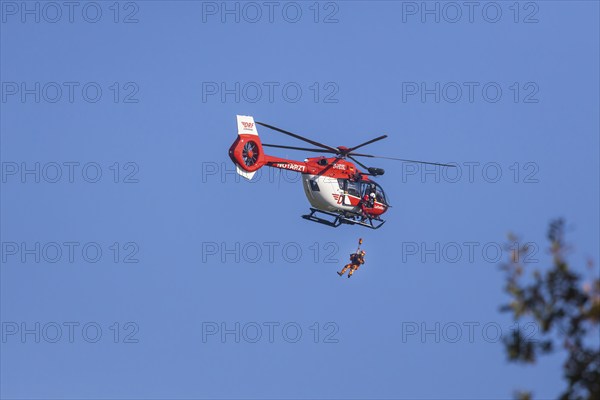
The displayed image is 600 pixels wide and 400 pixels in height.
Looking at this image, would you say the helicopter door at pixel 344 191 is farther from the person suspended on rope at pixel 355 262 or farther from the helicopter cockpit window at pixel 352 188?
the person suspended on rope at pixel 355 262

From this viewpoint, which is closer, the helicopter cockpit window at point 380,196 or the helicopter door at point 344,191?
the helicopter door at point 344,191

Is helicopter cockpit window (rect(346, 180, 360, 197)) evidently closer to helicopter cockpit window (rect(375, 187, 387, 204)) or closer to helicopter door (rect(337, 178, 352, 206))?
helicopter door (rect(337, 178, 352, 206))

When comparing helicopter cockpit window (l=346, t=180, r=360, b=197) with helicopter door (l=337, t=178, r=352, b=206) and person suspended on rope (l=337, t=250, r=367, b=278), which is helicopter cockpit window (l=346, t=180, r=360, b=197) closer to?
helicopter door (l=337, t=178, r=352, b=206)

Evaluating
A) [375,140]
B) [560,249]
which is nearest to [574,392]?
[560,249]

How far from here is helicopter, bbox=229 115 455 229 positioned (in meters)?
46.6

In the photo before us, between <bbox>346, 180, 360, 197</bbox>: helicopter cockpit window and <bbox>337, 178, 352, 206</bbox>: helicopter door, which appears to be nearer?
<bbox>337, 178, 352, 206</bbox>: helicopter door

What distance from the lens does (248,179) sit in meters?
46.2

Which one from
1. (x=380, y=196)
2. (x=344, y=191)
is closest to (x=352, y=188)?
(x=344, y=191)

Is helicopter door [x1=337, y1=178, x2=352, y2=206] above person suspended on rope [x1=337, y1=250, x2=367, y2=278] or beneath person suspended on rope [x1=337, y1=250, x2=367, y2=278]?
above

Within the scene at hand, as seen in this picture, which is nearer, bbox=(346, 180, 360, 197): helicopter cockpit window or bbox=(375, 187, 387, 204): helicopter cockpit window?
bbox=(346, 180, 360, 197): helicopter cockpit window

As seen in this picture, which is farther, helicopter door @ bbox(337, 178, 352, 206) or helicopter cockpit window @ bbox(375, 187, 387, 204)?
helicopter cockpit window @ bbox(375, 187, 387, 204)

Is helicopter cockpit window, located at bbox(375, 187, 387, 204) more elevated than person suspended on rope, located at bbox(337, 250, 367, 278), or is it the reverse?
helicopter cockpit window, located at bbox(375, 187, 387, 204)

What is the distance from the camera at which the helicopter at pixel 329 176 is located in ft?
153

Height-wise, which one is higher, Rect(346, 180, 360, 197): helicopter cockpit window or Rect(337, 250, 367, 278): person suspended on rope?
Rect(346, 180, 360, 197): helicopter cockpit window
